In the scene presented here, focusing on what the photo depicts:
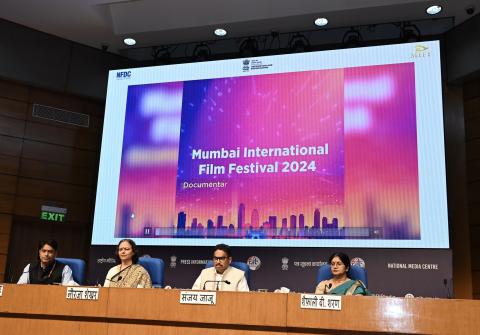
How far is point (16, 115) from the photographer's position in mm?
5969

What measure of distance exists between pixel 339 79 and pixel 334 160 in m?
0.77

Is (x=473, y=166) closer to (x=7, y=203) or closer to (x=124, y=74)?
(x=124, y=74)

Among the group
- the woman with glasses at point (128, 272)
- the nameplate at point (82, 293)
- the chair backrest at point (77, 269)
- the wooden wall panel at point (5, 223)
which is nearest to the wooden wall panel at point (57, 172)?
the wooden wall panel at point (5, 223)

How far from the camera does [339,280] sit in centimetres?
347

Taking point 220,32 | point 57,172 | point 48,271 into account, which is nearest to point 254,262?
point 48,271

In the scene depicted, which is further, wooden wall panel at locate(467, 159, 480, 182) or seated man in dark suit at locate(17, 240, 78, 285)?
wooden wall panel at locate(467, 159, 480, 182)

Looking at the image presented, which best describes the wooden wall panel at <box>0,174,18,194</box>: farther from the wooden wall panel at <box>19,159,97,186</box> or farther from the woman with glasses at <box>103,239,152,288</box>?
the woman with glasses at <box>103,239,152,288</box>

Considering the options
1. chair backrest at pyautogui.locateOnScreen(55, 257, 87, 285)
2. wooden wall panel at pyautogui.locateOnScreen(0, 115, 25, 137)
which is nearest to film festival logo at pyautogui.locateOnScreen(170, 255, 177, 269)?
chair backrest at pyautogui.locateOnScreen(55, 257, 87, 285)

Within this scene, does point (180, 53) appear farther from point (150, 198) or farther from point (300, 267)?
point (300, 267)

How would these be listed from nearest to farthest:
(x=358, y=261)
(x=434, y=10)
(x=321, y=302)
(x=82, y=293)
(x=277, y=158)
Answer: (x=321, y=302)
(x=82, y=293)
(x=358, y=261)
(x=277, y=158)
(x=434, y=10)

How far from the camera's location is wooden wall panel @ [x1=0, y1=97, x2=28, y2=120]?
5.91 metres

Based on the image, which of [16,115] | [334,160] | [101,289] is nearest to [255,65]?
[334,160]

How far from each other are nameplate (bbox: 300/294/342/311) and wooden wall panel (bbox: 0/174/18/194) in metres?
4.43

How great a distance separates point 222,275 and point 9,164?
3.25m
